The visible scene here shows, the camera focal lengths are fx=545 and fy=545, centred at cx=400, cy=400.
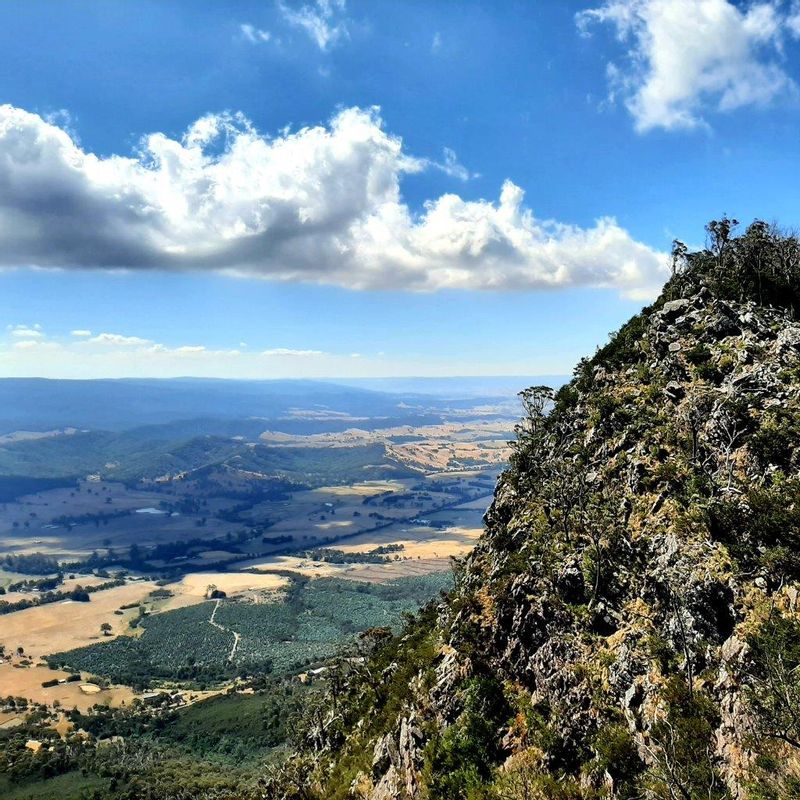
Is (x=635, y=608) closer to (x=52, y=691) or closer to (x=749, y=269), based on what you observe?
(x=749, y=269)

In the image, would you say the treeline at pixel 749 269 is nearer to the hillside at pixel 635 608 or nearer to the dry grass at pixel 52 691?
the hillside at pixel 635 608

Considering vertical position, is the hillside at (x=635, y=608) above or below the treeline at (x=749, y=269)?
below

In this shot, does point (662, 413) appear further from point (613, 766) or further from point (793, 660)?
point (613, 766)

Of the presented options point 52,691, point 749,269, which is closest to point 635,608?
point 749,269

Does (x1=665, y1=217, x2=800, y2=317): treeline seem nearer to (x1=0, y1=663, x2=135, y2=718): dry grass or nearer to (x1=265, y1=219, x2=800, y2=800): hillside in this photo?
(x1=265, y1=219, x2=800, y2=800): hillside

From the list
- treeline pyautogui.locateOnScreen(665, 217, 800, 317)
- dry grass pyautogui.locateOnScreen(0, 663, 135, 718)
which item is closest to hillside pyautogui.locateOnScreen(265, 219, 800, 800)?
treeline pyautogui.locateOnScreen(665, 217, 800, 317)

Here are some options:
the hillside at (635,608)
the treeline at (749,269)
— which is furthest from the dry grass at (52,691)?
the treeline at (749,269)

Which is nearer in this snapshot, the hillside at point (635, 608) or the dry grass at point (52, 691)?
the hillside at point (635, 608)

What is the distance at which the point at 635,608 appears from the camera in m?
35.9

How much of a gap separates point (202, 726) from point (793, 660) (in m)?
152

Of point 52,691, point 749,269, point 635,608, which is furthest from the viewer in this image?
point 52,691

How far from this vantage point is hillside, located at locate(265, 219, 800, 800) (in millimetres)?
28234

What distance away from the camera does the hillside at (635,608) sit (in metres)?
28.2

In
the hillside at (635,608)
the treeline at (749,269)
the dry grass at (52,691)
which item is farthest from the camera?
the dry grass at (52,691)
